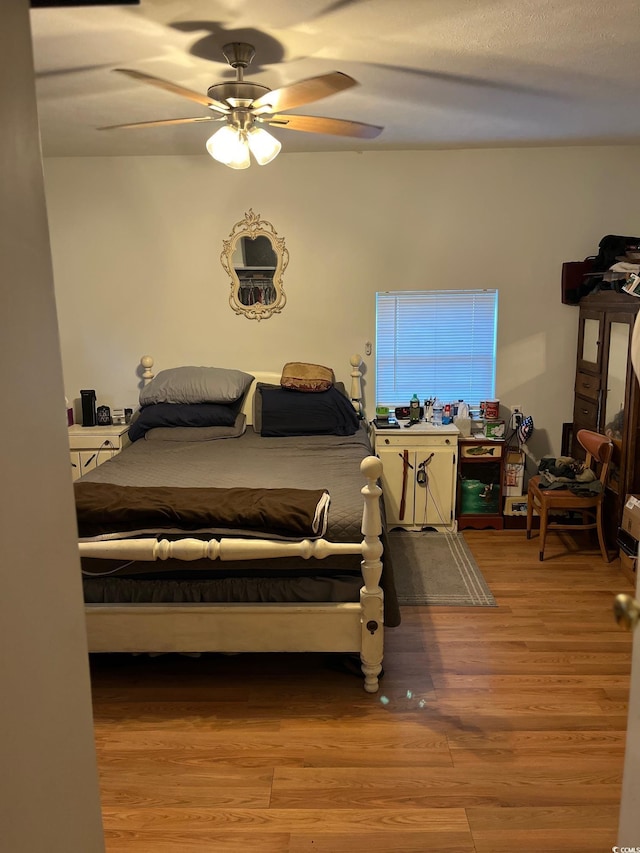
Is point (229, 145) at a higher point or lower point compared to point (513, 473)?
higher

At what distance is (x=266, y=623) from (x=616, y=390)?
253 cm

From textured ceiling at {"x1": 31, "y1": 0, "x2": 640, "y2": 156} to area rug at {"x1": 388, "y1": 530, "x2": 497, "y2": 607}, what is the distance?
90.9 inches

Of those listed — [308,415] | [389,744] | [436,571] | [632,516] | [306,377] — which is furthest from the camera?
[306,377]

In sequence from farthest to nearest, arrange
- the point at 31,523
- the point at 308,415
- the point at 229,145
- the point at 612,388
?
the point at 308,415 < the point at 612,388 < the point at 229,145 < the point at 31,523

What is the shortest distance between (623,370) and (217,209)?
279cm

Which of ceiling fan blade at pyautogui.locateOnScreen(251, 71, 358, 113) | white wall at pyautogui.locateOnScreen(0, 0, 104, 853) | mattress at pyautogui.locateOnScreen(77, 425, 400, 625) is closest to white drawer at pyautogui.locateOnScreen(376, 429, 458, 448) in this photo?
mattress at pyautogui.locateOnScreen(77, 425, 400, 625)

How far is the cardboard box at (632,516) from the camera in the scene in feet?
11.4

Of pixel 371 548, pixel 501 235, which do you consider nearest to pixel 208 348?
pixel 501 235

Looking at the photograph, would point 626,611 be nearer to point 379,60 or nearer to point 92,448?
point 379,60

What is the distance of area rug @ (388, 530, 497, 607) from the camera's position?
3408mm

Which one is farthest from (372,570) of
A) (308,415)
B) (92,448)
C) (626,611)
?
(92,448)

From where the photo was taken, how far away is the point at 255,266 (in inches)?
176

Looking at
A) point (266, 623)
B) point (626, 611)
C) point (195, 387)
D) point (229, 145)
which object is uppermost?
point (229, 145)

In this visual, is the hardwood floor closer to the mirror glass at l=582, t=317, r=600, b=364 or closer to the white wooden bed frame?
the white wooden bed frame
